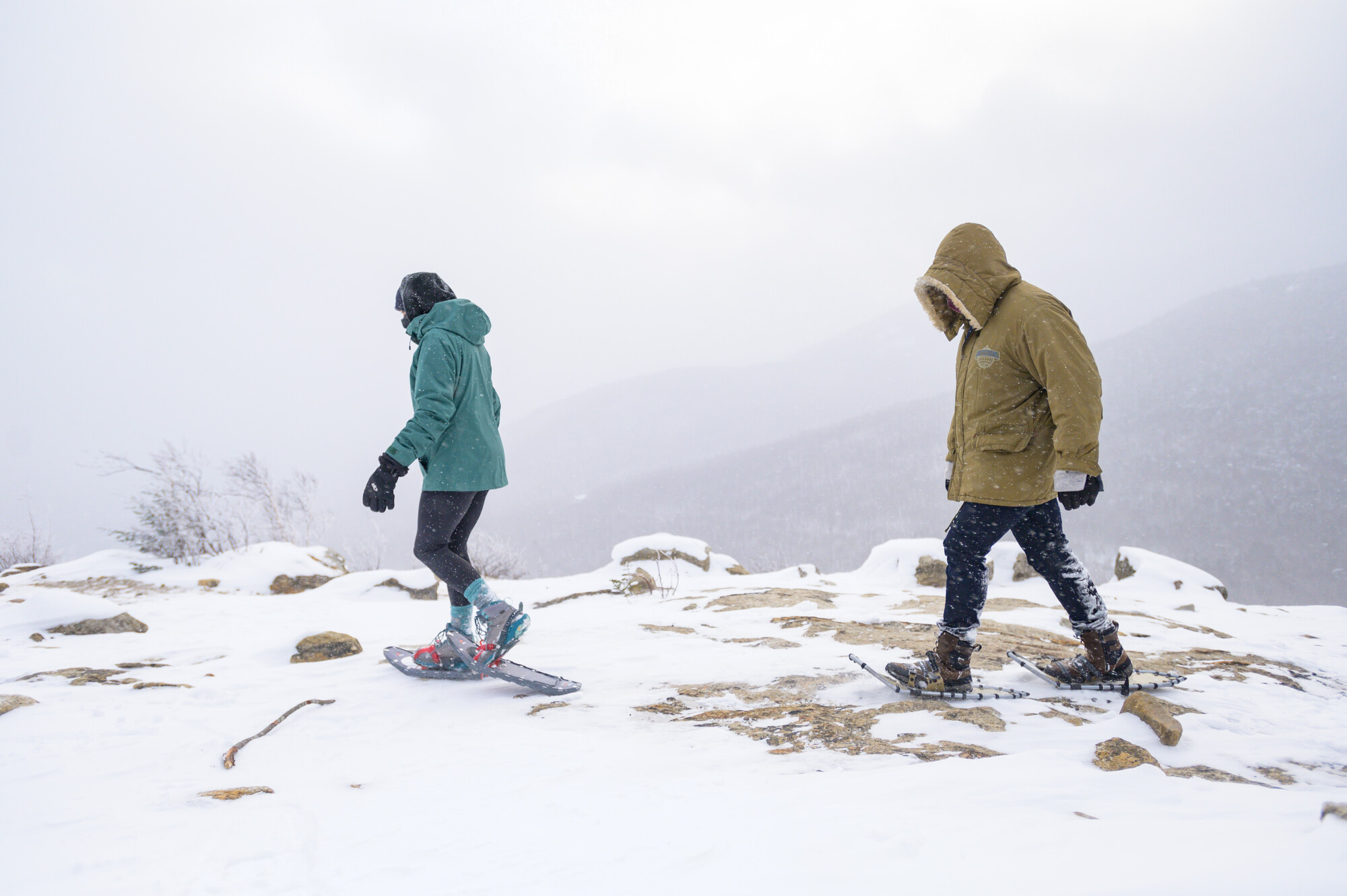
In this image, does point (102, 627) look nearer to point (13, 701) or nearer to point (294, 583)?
point (13, 701)

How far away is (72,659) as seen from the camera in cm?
395

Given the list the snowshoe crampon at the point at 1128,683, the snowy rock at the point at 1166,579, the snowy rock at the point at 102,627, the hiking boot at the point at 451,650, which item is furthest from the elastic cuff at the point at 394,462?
the snowy rock at the point at 1166,579

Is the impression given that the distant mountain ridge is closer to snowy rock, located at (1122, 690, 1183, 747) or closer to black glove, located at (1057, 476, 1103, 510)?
black glove, located at (1057, 476, 1103, 510)

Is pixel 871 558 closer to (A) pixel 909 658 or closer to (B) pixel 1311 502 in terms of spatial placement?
(A) pixel 909 658

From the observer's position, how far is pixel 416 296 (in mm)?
3479

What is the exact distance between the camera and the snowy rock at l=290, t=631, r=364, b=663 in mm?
4105

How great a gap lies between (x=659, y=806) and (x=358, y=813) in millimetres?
963

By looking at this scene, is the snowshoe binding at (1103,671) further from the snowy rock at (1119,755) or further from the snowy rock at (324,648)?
the snowy rock at (324,648)

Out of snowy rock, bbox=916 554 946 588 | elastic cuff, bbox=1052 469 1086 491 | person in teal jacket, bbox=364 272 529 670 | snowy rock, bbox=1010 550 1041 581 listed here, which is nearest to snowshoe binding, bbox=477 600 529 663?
person in teal jacket, bbox=364 272 529 670

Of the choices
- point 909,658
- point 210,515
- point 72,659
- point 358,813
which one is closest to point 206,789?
point 358,813

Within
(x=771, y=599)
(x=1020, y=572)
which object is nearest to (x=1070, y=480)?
(x=771, y=599)

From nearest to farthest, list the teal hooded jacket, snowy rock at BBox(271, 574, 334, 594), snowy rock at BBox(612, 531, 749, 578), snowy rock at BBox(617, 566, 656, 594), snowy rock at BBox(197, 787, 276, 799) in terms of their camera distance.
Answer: snowy rock at BBox(197, 787, 276, 799), the teal hooded jacket, snowy rock at BBox(617, 566, 656, 594), snowy rock at BBox(271, 574, 334, 594), snowy rock at BBox(612, 531, 749, 578)

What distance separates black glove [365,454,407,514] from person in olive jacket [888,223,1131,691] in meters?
2.65

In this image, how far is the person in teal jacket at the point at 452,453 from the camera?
10.2 ft
